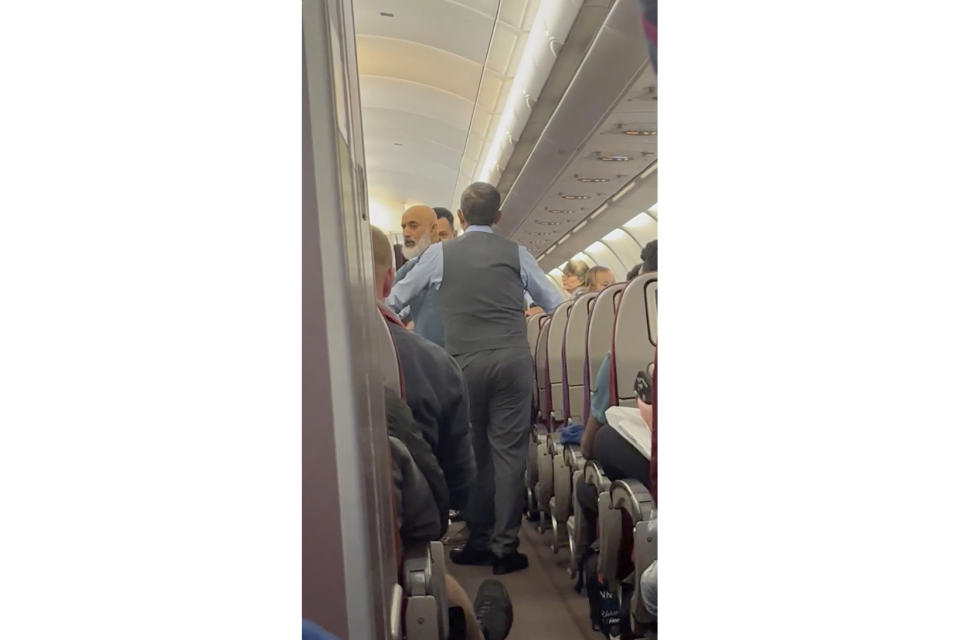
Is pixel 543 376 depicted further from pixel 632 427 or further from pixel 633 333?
pixel 632 427

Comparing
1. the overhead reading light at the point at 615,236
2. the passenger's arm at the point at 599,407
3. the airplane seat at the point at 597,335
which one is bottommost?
the passenger's arm at the point at 599,407

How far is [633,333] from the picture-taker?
2580 mm

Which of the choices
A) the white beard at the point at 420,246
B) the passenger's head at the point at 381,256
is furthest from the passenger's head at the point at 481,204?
the passenger's head at the point at 381,256

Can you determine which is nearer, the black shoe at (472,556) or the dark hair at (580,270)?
the black shoe at (472,556)

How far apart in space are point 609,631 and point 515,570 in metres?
1.10

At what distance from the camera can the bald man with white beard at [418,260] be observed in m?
3.56

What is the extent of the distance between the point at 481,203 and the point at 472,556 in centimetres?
179

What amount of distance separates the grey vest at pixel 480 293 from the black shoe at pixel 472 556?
1044mm

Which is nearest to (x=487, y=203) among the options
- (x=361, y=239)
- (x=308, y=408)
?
(x=361, y=239)

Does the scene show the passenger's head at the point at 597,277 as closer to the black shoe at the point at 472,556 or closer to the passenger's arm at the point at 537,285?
the passenger's arm at the point at 537,285

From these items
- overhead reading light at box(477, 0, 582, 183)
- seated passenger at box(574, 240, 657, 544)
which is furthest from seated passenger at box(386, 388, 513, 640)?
overhead reading light at box(477, 0, 582, 183)
